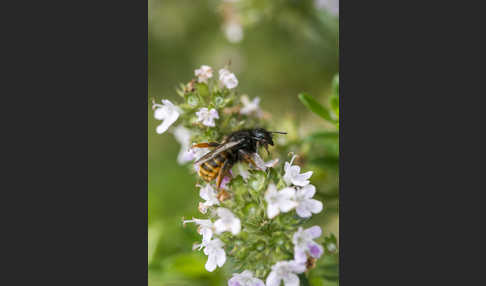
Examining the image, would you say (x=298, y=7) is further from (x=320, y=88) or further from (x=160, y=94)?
(x=160, y=94)

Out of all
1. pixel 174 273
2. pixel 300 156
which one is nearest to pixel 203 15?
pixel 300 156

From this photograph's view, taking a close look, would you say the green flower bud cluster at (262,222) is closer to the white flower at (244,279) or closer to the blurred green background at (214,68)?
the white flower at (244,279)

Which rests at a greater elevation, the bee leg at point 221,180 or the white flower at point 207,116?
the white flower at point 207,116

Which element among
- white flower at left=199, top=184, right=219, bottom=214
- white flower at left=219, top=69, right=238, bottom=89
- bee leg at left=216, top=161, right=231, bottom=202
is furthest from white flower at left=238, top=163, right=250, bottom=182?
white flower at left=219, top=69, right=238, bottom=89

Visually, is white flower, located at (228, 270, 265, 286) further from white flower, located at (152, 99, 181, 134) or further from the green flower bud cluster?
white flower, located at (152, 99, 181, 134)

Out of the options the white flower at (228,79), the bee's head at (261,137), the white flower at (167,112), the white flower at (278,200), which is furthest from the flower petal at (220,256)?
the white flower at (228,79)

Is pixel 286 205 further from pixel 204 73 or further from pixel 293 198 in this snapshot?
pixel 204 73
